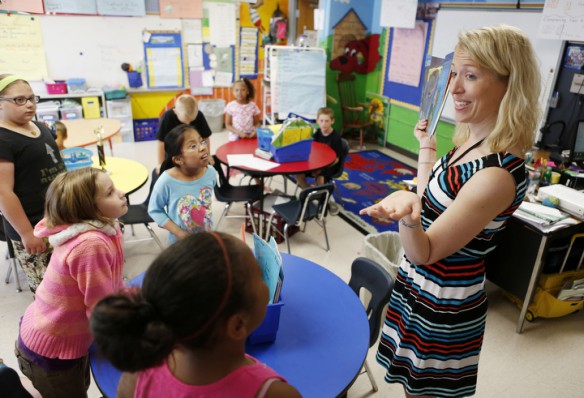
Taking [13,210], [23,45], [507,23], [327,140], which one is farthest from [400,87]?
[13,210]

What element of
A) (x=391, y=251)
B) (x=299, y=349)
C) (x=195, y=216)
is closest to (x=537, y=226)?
(x=391, y=251)

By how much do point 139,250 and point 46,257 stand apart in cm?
127

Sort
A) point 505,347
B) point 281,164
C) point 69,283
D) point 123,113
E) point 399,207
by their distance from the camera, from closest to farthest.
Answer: point 399,207 → point 69,283 → point 505,347 → point 281,164 → point 123,113

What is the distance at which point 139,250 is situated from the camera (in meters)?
3.72

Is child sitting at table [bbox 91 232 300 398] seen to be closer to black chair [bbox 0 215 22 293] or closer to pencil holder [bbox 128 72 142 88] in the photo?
black chair [bbox 0 215 22 293]

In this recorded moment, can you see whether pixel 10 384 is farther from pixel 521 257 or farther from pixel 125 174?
pixel 521 257

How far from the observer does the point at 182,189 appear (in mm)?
2529

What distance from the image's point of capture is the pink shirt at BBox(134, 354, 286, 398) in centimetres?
85

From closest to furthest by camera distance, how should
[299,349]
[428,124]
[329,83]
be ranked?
1. [299,349]
2. [428,124]
3. [329,83]

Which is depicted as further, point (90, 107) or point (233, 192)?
point (90, 107)

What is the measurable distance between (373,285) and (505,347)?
1.35 metres

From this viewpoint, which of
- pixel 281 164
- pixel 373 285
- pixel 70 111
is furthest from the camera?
pixel 70 111

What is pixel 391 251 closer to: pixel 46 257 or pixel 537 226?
pixel 537 226

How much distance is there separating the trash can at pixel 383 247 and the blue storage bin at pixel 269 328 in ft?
4.84
